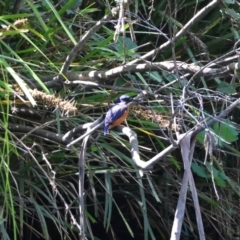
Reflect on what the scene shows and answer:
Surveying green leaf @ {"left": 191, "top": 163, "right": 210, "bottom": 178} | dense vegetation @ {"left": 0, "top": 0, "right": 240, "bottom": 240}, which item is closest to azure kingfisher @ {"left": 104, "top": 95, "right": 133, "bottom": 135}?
dense vegetation @ {"left": 0, "top": 0, "right": 240, "bottom": 240}

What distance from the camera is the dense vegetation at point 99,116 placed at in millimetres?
2070

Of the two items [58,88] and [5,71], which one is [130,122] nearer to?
[58,88]

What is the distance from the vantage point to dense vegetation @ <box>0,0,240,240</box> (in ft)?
6.79

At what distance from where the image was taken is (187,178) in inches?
58.8

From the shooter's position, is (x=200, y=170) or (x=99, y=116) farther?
(x=200, y=170)

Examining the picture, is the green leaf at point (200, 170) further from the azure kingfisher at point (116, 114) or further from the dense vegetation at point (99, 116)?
the azure kingfisher at point (116, 114)

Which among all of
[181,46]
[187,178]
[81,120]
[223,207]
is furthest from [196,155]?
[187,178]

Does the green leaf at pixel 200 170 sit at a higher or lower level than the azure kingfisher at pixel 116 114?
lower

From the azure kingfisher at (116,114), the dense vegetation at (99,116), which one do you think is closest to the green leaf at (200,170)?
the dense vegetation at (99,116)

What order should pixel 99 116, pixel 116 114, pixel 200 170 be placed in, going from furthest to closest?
Answer: pixel 200 170 < pixel 99 116 < pixel 116 114

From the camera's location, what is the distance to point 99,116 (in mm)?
2518

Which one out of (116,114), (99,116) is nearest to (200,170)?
(99,116)

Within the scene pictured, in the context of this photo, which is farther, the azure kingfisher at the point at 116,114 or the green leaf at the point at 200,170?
the green leaf at the point at 200,170

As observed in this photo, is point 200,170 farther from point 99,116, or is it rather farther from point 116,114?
point 116,114
